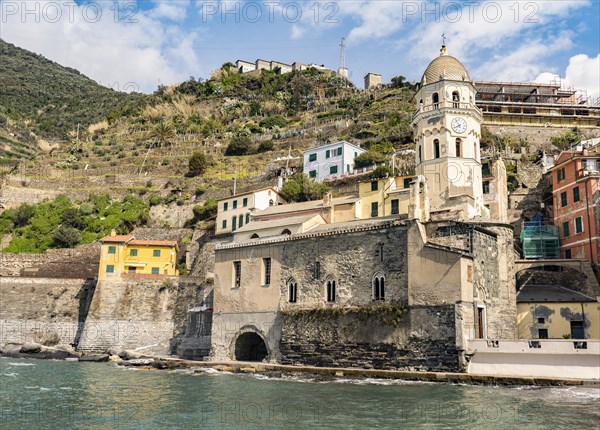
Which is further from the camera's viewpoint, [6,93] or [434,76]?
[6,93]

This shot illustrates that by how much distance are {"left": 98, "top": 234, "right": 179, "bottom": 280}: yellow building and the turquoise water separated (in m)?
16.8

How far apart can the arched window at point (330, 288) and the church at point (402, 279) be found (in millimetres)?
52

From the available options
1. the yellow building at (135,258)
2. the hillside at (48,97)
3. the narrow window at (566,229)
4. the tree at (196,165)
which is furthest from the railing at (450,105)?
the hillside at (48,97)

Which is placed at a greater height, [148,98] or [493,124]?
[148,98]

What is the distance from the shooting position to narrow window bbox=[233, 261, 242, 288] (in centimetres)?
3528

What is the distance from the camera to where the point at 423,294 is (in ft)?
92.0

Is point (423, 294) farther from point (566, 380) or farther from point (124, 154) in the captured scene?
point (124, 154)

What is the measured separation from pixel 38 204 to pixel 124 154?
50.9 feet

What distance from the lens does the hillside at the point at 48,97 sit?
11162 centimetres

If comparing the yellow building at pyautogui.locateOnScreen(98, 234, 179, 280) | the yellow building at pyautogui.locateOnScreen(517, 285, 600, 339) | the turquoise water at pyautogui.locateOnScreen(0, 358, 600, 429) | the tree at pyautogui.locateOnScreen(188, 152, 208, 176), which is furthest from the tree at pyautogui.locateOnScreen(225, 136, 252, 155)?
the turquoise water at pyautogui.locateOnScreen(0, 358, 600, 429)

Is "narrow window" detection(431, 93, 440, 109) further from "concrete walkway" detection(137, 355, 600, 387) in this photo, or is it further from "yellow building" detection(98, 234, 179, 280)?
"yellow building" detection(98, 234, 179, 280)

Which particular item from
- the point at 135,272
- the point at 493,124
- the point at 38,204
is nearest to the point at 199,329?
the point at 135,272

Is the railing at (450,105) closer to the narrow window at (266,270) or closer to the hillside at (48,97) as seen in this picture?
the narrow window at (266,270)

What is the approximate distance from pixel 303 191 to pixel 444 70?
17.7 m
